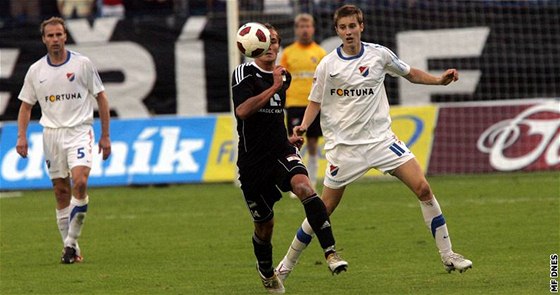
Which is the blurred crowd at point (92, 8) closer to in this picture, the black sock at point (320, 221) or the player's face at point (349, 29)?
the player's face at point (349, 29)

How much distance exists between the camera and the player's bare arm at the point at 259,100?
31.9ft

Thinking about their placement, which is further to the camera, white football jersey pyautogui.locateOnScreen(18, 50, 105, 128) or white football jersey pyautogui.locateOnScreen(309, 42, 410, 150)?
white football jersey pyautogui.locateOnScreen(18, 50, 105, 128)

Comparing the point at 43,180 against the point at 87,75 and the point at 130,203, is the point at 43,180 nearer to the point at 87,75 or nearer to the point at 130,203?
the point at 130,203

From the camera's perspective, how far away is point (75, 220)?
13.0 metres

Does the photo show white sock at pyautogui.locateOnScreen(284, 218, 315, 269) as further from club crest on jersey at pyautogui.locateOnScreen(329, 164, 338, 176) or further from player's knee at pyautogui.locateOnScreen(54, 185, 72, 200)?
player's knee at pyautogui.locateOnScreen(54, 185, 72, 200)

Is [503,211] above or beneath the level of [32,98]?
beneath

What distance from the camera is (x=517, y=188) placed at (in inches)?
743

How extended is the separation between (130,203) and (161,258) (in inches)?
258

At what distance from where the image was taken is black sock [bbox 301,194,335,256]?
9805 millimetres

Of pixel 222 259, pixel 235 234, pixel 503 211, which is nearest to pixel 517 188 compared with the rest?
pixel 503 211

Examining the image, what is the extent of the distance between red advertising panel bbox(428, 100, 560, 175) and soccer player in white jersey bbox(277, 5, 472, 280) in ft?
33.5

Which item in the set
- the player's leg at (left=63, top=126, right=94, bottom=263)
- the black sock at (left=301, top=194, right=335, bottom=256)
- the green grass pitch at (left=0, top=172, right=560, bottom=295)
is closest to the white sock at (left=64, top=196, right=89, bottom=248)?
the player's leg at (left=63, top=126, right=94, bottom=263)

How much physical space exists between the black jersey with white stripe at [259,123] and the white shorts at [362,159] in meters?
0.93

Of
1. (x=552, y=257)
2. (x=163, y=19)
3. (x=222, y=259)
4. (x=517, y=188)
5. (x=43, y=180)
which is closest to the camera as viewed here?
(x=552, y=257)
